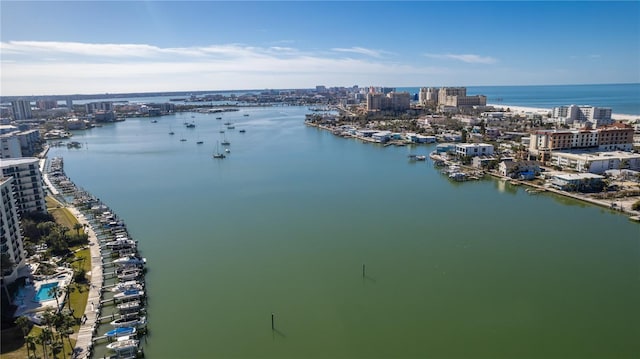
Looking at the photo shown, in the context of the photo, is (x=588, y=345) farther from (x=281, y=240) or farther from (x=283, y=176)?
(x=283, y=176)

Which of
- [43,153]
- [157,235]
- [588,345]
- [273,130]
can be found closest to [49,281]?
[157,235]

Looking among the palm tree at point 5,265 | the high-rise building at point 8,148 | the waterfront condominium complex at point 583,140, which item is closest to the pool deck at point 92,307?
the palm tree at point 5,265

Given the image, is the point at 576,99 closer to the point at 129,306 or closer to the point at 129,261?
the point at 129,261

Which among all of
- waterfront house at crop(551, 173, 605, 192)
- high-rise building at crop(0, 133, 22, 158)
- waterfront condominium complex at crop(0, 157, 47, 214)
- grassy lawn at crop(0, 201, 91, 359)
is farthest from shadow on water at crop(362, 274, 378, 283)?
high-rise building at crop(0, 133, 22, 158)

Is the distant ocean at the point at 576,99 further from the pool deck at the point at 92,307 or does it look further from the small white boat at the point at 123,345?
the small white boat at the point at 123,345

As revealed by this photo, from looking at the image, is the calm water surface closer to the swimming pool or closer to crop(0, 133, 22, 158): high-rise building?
the swimming pool

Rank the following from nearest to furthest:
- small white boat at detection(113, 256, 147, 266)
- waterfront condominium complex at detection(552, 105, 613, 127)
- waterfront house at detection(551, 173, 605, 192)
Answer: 1. small white boat at detection(113, 256, 147, 266)
2. waterfront house at detection(551, 173, 605, 192)
3. waterfront condominium complex at detection(552, 105, 613, 127)
